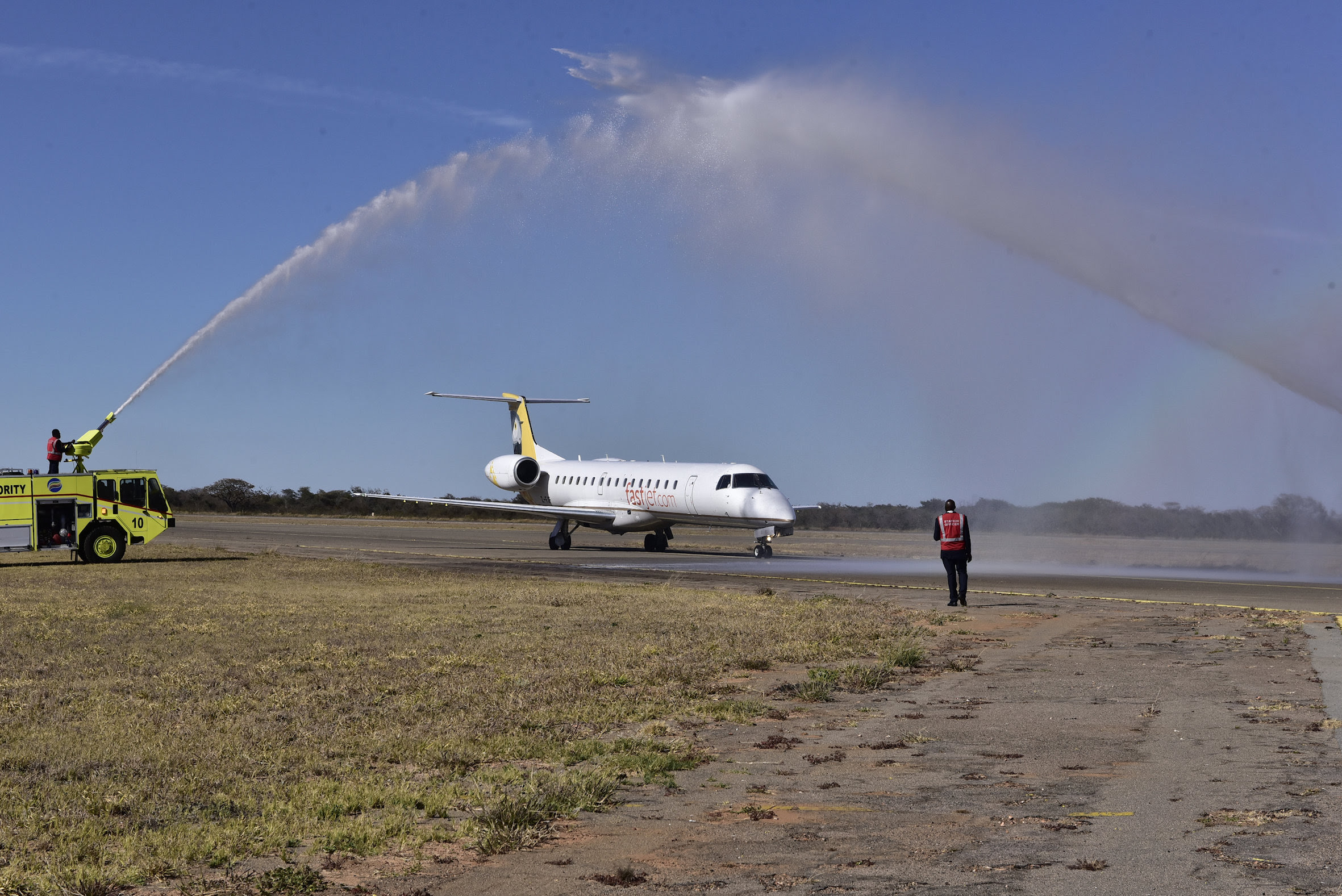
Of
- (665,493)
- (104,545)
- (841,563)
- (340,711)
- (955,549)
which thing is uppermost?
(665,493)

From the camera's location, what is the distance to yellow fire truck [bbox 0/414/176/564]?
30.2 meters

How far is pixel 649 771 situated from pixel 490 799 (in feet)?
4.50

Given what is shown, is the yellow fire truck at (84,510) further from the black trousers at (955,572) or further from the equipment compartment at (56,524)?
the black trousers at (955,572)

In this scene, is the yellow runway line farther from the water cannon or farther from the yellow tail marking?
the yellow tail marking

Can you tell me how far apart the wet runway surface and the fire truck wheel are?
7.34 m

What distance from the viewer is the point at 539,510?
4753 cm

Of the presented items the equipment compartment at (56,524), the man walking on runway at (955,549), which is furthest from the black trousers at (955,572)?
the equipment compartment at (56,524)

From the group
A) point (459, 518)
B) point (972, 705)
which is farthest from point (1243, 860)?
point (459, 518)

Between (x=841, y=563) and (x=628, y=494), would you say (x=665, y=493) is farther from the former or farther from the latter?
(x=841, y=563)

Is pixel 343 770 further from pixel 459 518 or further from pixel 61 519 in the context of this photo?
pixel 459 518

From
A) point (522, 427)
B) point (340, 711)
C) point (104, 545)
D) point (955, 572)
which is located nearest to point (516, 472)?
point (522, 427)

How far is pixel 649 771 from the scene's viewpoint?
8750 mm

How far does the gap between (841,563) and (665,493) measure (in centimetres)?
751

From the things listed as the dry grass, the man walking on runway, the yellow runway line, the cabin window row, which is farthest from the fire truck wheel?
the yellow runway line
